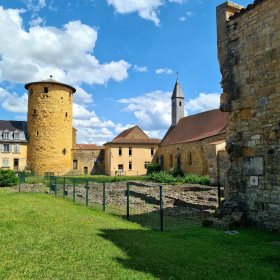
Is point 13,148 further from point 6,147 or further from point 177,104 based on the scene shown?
point 177,104

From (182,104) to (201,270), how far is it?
39394 millimetres

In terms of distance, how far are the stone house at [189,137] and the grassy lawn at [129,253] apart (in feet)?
55.7

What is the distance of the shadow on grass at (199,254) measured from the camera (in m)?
4.28

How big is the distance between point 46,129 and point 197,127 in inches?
889

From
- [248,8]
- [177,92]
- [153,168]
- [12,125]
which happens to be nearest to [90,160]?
[153,168]

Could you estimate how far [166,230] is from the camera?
764 cm

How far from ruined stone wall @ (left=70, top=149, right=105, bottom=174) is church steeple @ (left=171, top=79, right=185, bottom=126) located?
14.2 m

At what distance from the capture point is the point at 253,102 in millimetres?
7734

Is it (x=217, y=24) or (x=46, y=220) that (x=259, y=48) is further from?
(x=46, y=220)

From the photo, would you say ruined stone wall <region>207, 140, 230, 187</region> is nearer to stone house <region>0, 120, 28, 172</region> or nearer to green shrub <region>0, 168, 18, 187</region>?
green shrub <region>0, 168, 18, 187</region>

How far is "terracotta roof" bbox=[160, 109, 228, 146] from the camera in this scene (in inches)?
1117

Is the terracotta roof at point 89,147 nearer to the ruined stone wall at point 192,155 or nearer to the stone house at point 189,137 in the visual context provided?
the stone house at point 189,137

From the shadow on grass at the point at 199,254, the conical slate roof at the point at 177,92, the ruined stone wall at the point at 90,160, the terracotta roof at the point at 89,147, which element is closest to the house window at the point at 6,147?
the ruined stone wall at the point at 90,160

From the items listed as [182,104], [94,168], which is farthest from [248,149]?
[94,168]
